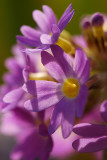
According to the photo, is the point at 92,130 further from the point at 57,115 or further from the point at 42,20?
the point at 42,20

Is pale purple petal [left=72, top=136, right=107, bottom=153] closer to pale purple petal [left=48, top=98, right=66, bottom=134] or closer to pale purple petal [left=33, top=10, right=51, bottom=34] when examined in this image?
pale purple petal [left=48, top=98, right=66, bottom=134]

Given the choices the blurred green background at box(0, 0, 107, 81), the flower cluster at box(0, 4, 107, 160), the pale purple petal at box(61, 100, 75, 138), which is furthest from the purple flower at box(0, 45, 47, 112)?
the blurred green background at box(0, 0, 107, 81)

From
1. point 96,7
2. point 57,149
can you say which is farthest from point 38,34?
point 96,7

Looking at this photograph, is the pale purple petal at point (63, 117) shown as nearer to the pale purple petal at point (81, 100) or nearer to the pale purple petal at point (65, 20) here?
the pale purple petal at point (81, 100)

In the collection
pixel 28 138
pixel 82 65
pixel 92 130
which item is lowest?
pixel 28 138

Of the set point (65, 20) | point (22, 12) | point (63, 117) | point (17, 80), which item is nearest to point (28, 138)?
point (17, 80)

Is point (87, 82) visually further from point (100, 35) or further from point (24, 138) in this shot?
point (24, 138)

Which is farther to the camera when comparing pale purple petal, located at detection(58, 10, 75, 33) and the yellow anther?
the yellow anther

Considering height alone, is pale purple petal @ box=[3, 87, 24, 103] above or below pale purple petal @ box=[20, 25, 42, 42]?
below
